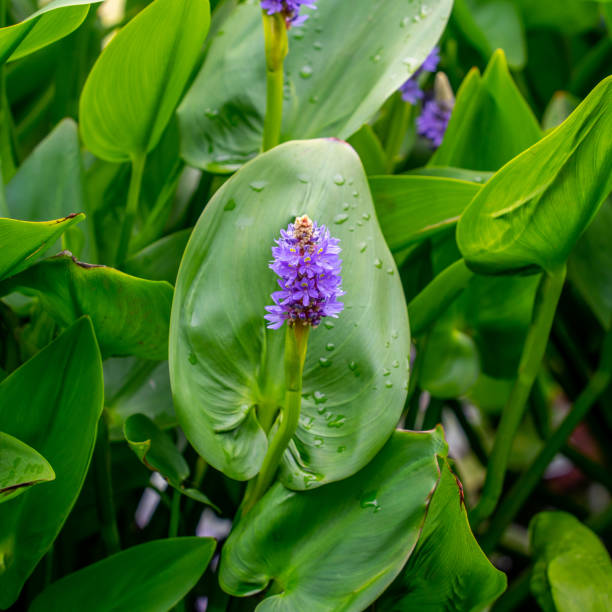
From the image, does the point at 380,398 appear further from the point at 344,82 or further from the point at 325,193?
the point at 344,82

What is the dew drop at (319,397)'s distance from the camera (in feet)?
1.14

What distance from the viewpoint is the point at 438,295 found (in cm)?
40

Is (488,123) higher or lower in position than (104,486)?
higher

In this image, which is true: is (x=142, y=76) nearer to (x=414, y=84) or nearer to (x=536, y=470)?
(x=414, y=84)

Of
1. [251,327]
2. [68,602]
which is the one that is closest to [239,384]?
[251,327]

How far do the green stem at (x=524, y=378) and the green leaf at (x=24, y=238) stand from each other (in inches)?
10.2

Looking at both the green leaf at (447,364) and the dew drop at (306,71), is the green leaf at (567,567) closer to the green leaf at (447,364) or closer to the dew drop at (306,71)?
the green leaf at (447,364)

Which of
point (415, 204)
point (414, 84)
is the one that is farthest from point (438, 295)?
point (414, 84)

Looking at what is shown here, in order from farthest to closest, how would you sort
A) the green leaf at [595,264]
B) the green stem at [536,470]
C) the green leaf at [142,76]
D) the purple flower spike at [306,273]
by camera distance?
the green leaf at [595,264]
the green stem at [536,470]
the green leaf at [142,76]
the purple flower spike at [306,273]

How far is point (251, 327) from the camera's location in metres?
0.35

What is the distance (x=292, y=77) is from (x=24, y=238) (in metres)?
0.22

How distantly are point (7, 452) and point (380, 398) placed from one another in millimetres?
168

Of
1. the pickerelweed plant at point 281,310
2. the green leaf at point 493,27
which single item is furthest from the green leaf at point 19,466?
the green leaf at point 493,27

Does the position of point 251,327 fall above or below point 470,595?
above
